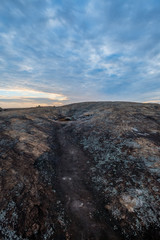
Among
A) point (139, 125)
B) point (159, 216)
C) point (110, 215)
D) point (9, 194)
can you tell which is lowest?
point (110, 215)

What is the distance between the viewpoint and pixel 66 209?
5902 mm

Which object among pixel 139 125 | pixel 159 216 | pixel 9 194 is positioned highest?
pixel 139 125

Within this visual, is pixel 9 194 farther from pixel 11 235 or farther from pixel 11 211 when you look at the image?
pixel 11 235

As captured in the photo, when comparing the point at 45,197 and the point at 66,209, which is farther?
the point at 45,197

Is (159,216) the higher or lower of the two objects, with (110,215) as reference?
higher

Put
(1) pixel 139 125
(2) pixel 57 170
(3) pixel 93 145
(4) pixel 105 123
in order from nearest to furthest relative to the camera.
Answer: (2) pixel 57 170 < (3) pixel 93 145 < (1) pixel 139 125 < (4) pixel 105 123

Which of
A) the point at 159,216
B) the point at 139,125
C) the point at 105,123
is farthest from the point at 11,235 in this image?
the point at 139,125

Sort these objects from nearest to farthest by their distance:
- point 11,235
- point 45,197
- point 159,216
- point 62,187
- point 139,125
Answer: point 11,235 → point 159,216 → point 45,197 → point 62,187 → point 139,125

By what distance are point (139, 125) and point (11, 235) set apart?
14018 mm

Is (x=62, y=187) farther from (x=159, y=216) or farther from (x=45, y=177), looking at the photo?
(x=159, y=216)

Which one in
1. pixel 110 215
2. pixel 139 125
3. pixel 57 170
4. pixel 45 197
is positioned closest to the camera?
pixel 110 215

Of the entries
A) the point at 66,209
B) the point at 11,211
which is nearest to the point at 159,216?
the point at 66,209

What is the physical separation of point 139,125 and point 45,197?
12216 millimetres

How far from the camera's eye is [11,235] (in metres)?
4.48
